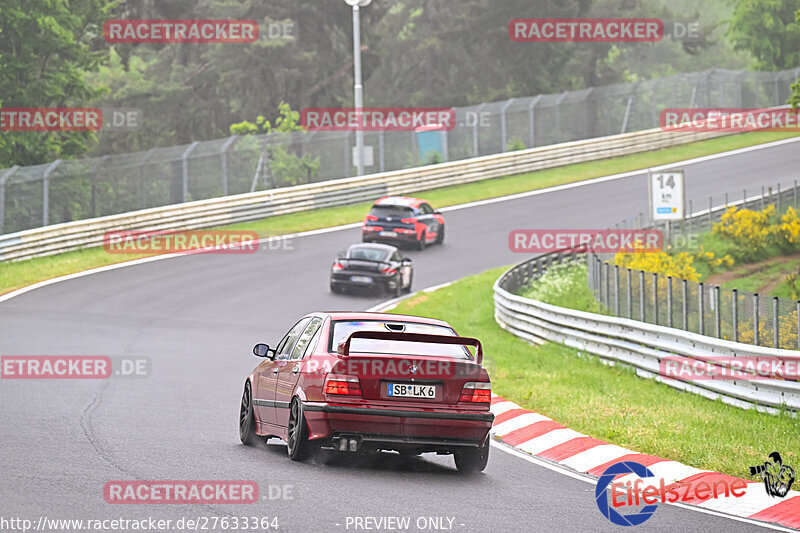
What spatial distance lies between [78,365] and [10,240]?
1490 cm

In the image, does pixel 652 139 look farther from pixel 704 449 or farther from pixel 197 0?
pixel 704 449

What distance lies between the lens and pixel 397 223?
111 ft

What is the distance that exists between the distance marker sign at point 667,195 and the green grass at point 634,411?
5018 millimetres

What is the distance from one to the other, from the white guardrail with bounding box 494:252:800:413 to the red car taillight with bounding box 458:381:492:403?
4662 mm

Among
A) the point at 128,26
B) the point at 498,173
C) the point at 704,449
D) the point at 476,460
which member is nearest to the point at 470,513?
the point at 476,460

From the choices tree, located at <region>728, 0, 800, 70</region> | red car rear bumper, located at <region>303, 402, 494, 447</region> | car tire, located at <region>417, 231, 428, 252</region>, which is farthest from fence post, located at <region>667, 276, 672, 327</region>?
tree, located at <region>728, 0, 800, 70</region>

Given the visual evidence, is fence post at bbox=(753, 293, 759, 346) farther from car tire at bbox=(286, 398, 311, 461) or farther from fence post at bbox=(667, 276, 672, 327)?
car tire at bbox=(286, 398, 311, 461)

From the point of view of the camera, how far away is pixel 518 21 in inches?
2603

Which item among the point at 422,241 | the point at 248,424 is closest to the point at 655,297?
the point at 248,424

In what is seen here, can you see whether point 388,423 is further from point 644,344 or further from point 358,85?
point 358,85

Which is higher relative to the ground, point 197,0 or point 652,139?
point 197,0

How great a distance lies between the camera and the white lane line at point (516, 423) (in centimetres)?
1318

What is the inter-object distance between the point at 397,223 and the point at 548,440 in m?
21.8

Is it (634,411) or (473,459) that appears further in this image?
(634,411)
